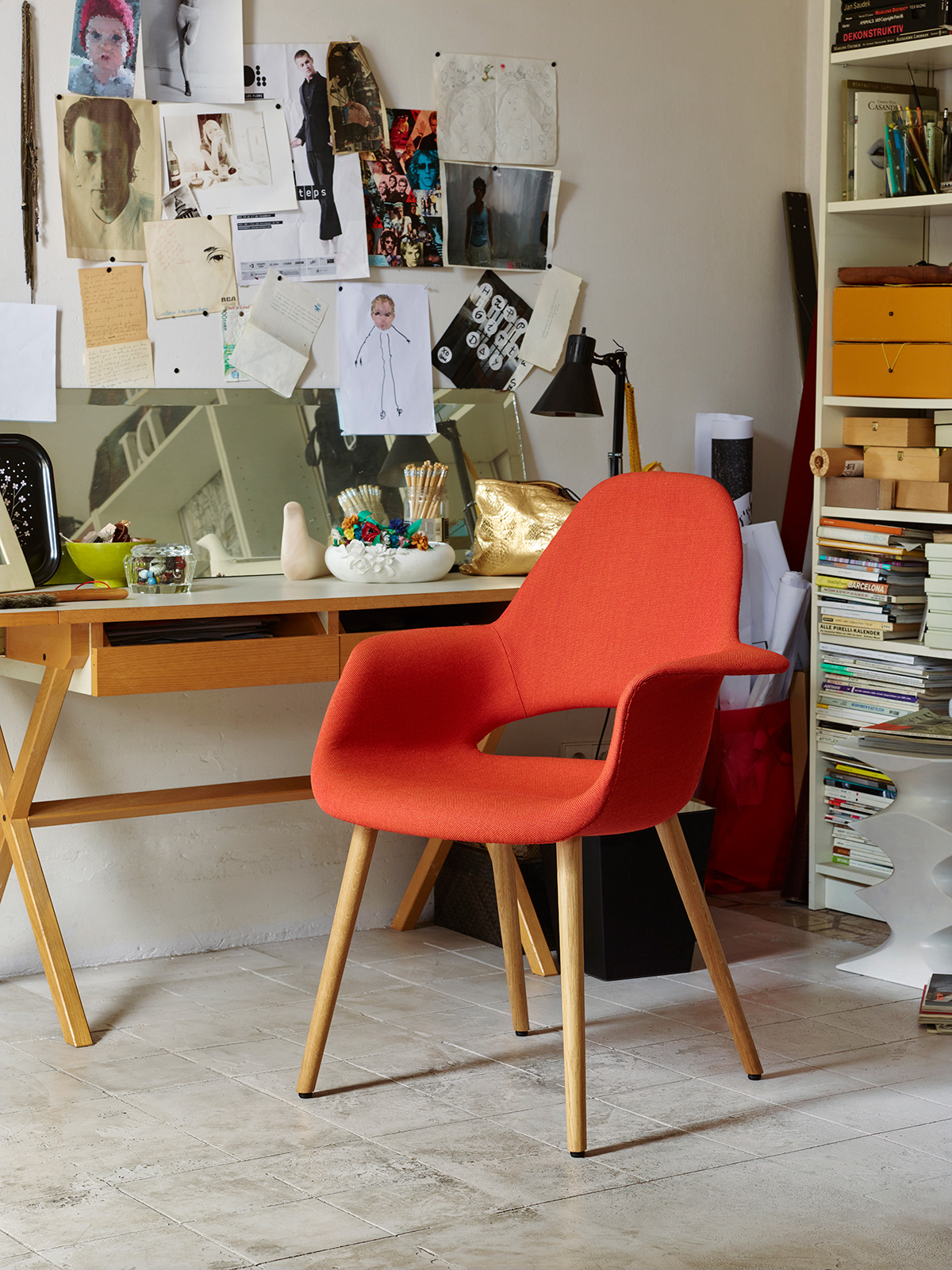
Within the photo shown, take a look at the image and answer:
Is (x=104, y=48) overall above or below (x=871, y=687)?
above

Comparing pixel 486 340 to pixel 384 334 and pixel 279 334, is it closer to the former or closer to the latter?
pixel 384 334

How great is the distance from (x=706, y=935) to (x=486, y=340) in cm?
164

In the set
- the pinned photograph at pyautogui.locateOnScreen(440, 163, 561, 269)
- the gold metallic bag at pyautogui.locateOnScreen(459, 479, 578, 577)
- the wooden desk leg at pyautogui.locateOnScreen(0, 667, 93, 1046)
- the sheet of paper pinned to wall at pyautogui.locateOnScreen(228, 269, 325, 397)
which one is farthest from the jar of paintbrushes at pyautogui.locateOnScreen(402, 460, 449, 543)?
the wooden desk leg at pyautogui.locateOnScreen(0, 667, 93, 1046)

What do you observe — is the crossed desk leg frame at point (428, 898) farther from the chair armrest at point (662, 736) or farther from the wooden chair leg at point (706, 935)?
the chair armrest at point (662, 736)

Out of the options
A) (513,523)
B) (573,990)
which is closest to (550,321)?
(513,523)

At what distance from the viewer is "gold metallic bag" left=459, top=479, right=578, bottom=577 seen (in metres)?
3.24

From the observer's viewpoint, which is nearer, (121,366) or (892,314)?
(121,366)

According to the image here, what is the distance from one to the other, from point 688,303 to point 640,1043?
1.96 metres

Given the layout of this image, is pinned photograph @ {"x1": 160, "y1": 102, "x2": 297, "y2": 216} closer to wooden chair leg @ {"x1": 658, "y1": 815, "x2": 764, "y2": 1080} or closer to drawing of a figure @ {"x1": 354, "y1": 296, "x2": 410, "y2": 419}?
drawing of a figure @ {"x1": 354, "y1": 296, "x2": 410, "y2": 419}

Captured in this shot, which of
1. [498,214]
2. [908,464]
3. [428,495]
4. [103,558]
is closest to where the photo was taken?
[103,558]

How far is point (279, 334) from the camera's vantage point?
3330 mm

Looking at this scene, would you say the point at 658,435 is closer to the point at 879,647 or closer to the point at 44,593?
the point at 879,647

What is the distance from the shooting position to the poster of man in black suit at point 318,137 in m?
3.31

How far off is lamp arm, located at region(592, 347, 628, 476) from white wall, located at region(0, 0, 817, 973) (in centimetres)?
24
